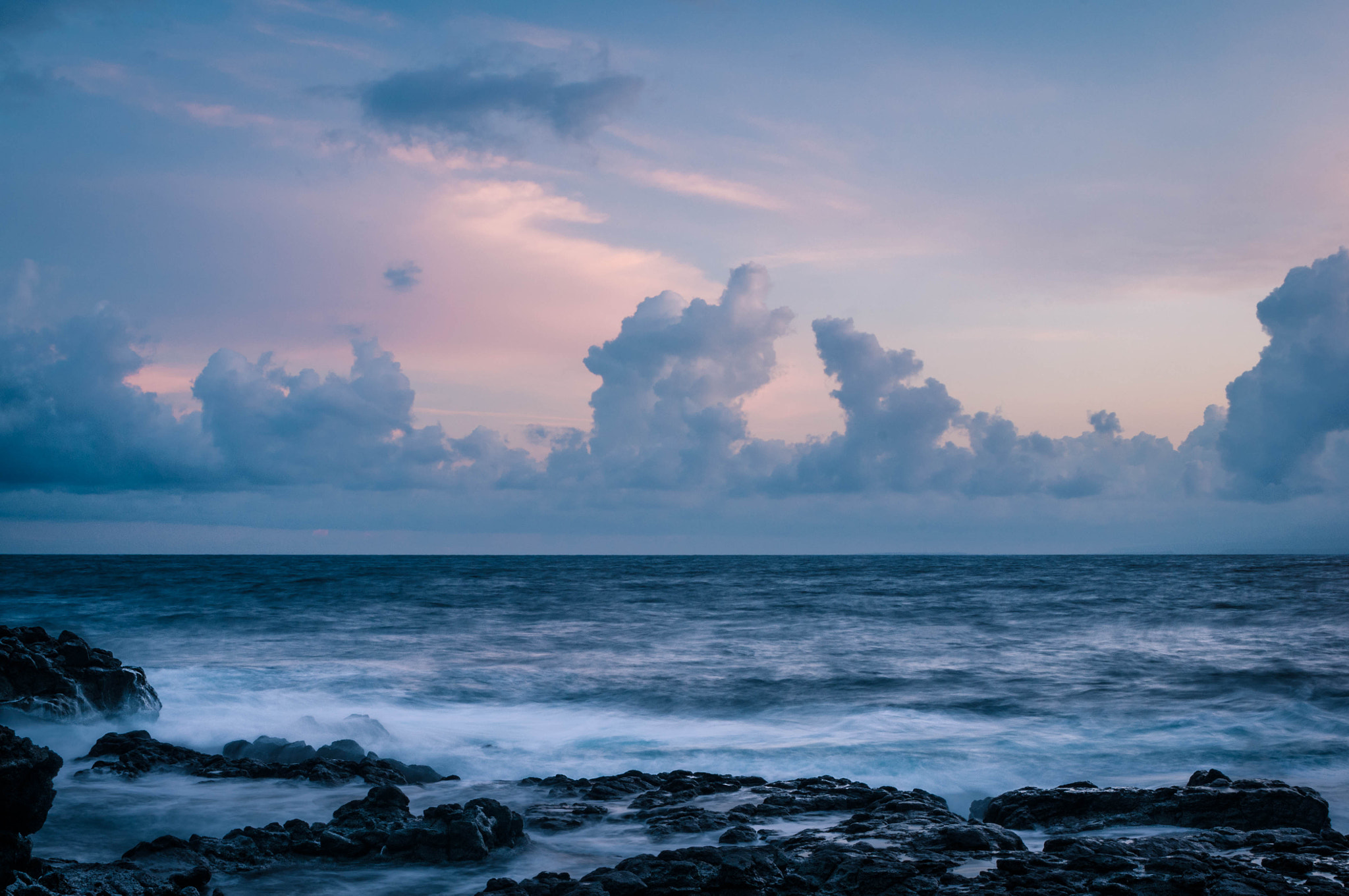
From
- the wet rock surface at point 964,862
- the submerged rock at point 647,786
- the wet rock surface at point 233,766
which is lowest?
the wet rock surface at point 233,766

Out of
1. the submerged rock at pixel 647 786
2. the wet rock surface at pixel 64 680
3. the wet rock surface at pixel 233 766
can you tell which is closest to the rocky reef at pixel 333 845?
the submerged rock at pixel 647 786

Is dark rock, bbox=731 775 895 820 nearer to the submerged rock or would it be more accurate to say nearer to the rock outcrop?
the submerged rock

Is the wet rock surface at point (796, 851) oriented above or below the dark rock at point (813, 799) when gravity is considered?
above

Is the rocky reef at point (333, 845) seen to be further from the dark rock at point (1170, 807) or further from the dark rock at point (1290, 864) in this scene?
the dark rock at point (1290, 864)

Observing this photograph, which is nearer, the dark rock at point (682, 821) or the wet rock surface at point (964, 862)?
the wet rock surface at point (964, 862)

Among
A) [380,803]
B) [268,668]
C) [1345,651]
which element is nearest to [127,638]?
[268,668]

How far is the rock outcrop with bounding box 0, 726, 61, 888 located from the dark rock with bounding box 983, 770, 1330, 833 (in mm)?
8928

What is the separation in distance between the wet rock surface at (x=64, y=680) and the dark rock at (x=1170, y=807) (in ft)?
45.5

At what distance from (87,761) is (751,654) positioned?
16.5 meters

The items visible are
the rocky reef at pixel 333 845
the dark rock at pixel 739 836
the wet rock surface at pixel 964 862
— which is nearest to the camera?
the wet rock surface at pixel 964 862

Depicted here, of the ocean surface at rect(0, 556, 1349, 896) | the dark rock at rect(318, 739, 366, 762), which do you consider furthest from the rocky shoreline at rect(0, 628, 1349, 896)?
the dark rock at rect(318, 739, 366, 762)

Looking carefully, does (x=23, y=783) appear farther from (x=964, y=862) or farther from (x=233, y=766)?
(x=964, y=862)

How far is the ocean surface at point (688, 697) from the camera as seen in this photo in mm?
10383

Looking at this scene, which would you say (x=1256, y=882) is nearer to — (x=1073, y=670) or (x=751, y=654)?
(x=1073, y=670)
